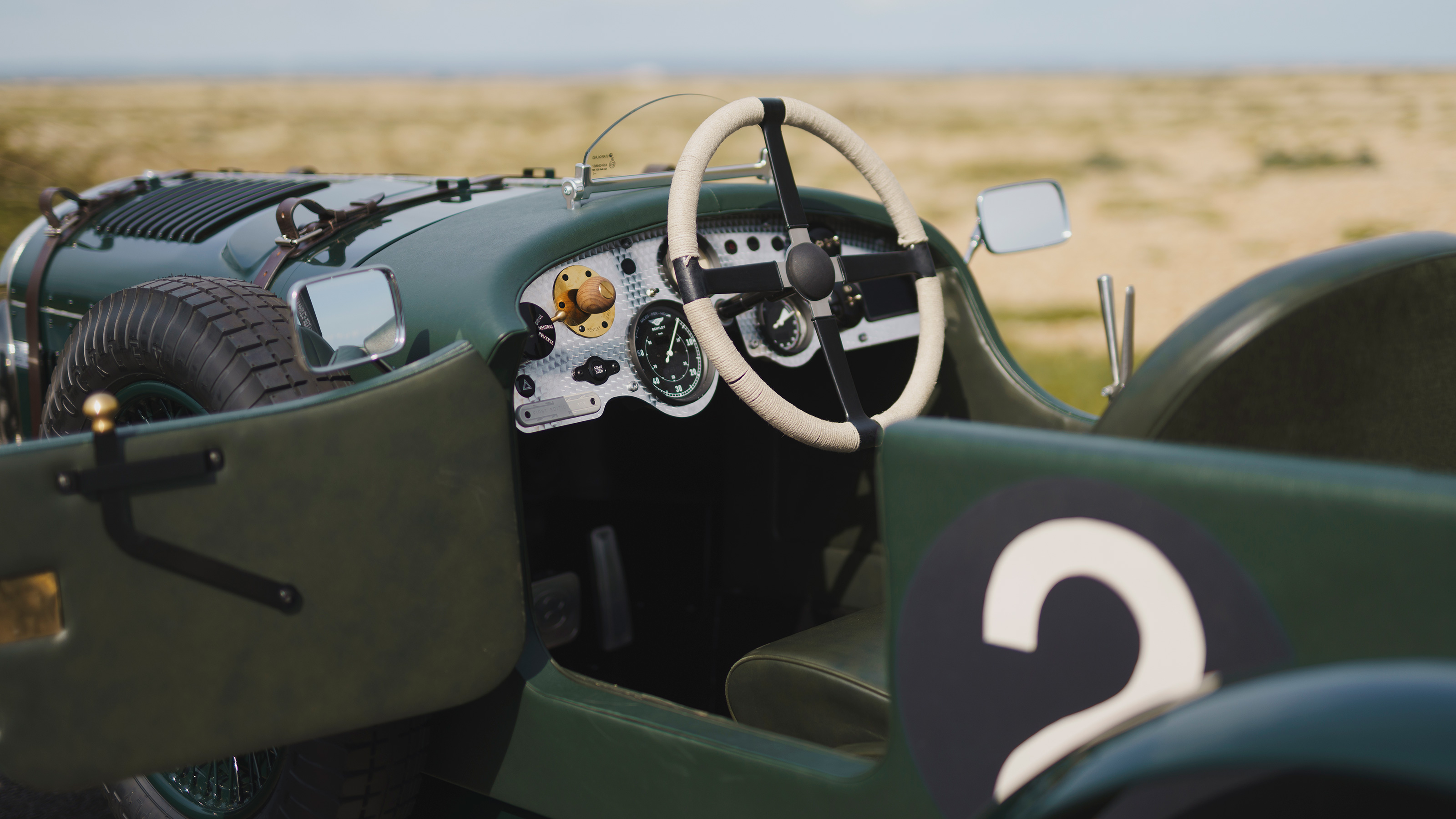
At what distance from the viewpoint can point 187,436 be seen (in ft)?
5.01

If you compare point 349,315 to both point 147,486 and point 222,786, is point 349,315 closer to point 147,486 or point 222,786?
point 147,486

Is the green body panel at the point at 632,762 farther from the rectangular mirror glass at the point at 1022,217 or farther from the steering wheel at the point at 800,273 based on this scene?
the rectangular mirror glass at the point at 1022,217

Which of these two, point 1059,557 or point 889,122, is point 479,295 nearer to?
point 1059,557

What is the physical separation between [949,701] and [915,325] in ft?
5.80

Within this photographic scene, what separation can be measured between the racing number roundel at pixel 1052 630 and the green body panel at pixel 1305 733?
0.26 feet

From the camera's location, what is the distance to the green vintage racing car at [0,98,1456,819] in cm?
106

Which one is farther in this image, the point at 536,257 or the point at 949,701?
the point at 536,257

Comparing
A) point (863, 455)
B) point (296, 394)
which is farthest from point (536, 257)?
point (863, 455)

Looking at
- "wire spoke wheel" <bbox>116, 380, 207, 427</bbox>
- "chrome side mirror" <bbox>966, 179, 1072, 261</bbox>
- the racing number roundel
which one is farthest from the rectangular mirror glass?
"wire spoke wheel" <bbox>116, 380, 207, 427</bbox>

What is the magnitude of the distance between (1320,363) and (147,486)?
1.58 meters

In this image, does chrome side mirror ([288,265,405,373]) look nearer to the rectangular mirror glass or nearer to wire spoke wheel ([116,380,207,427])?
wire spoke wheel ([116,380,207,427])

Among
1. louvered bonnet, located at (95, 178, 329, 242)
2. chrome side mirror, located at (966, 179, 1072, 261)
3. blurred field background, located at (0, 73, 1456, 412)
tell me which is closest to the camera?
chrome side mirror, located at (966, 179, 1072, 261)

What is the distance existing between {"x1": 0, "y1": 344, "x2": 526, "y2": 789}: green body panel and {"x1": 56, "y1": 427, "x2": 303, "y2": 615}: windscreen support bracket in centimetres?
1

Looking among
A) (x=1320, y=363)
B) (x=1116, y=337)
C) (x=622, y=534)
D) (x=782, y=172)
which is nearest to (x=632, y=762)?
(x=1320, y=363)
